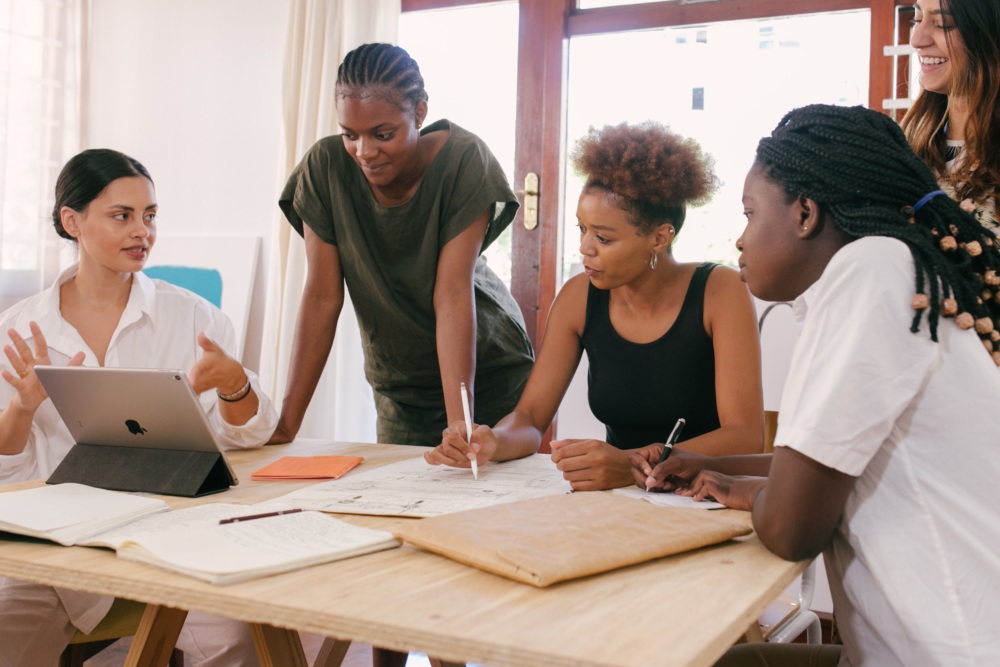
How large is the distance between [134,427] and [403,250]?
0.86 metres

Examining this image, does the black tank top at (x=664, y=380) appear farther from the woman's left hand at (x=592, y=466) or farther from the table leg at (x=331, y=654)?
the table leg at (x=331, y=654)

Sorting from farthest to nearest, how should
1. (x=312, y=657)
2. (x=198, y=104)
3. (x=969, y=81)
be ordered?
(x=198, y=104)
(x=312, y=657)
(x=969, y=81)

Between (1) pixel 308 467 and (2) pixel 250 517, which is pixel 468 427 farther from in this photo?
(2) pixel 250 517

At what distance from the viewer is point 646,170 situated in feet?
6.52

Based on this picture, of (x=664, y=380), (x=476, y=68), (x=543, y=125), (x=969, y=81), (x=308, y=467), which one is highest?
(x=476, y=68)

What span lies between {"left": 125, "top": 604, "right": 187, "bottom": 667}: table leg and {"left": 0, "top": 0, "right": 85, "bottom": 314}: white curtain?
3240mm

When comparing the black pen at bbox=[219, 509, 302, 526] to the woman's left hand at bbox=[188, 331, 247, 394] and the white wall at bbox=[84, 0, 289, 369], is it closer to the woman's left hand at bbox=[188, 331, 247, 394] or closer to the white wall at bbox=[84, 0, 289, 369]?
the woman's left hand at bbox=[188, 331, 247, 394]

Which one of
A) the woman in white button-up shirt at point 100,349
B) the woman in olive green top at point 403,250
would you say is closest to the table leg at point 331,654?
the woman in white button-up shirt at point 100,349

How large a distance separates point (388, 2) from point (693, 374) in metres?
2.47

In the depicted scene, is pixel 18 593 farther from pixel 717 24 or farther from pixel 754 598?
pixel 717 24

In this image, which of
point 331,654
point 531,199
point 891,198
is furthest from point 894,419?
point 531,199

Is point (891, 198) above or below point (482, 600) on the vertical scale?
above

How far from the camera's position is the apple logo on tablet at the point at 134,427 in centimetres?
152

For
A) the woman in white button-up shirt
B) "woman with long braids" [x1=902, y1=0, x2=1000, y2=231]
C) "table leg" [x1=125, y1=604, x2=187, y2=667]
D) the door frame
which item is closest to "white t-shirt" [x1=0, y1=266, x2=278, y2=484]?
the woman in white button-up shirt
